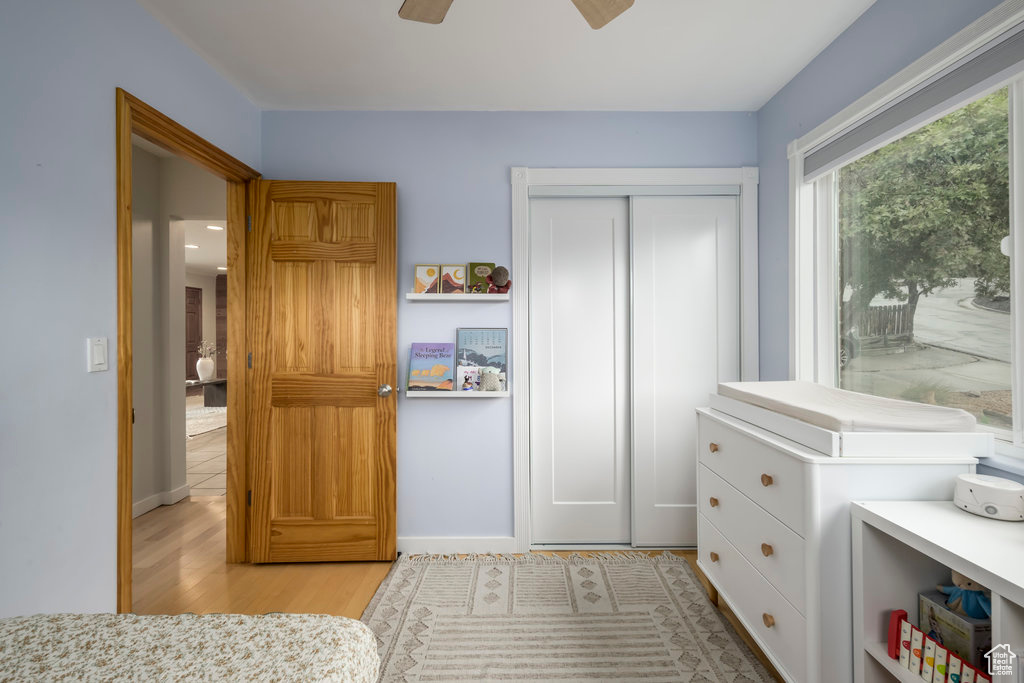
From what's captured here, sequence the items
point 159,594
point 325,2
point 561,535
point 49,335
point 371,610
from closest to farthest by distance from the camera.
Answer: point 49,335 < point 325,2 < point 371,610 < point 159,594 < point 561,535

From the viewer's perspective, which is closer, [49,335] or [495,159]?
[49,335]

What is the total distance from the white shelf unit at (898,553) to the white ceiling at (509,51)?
6.16 ft

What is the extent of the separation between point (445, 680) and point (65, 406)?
156 cm

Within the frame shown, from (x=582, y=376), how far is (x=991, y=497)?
185 centimetres

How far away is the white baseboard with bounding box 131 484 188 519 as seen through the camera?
357 cm

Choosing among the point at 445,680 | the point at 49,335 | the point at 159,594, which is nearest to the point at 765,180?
the point at 445,680

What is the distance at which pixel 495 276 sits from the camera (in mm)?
2771

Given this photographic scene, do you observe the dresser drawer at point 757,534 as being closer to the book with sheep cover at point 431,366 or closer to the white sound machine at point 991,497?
the white sound machine at point 991,497

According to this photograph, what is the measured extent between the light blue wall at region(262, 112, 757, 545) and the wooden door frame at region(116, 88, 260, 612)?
16.1 inches

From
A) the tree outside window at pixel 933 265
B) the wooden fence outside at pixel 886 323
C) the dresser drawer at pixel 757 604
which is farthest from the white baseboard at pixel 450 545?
the wooden fence outside at pixel 886 323

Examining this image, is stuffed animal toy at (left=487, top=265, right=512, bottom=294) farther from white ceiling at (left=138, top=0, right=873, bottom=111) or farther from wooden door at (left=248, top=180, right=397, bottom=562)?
white ceiling at (left=138, top=0, right=873, bottom=111)

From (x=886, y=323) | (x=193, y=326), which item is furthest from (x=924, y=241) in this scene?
(x=193, y=326)

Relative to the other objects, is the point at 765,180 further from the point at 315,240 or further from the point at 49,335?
the point at 49,335

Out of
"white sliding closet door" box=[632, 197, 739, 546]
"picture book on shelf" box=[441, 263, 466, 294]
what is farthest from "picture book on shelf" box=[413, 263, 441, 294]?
"white sliding closet door" box=[632, 197, 739, 546]
